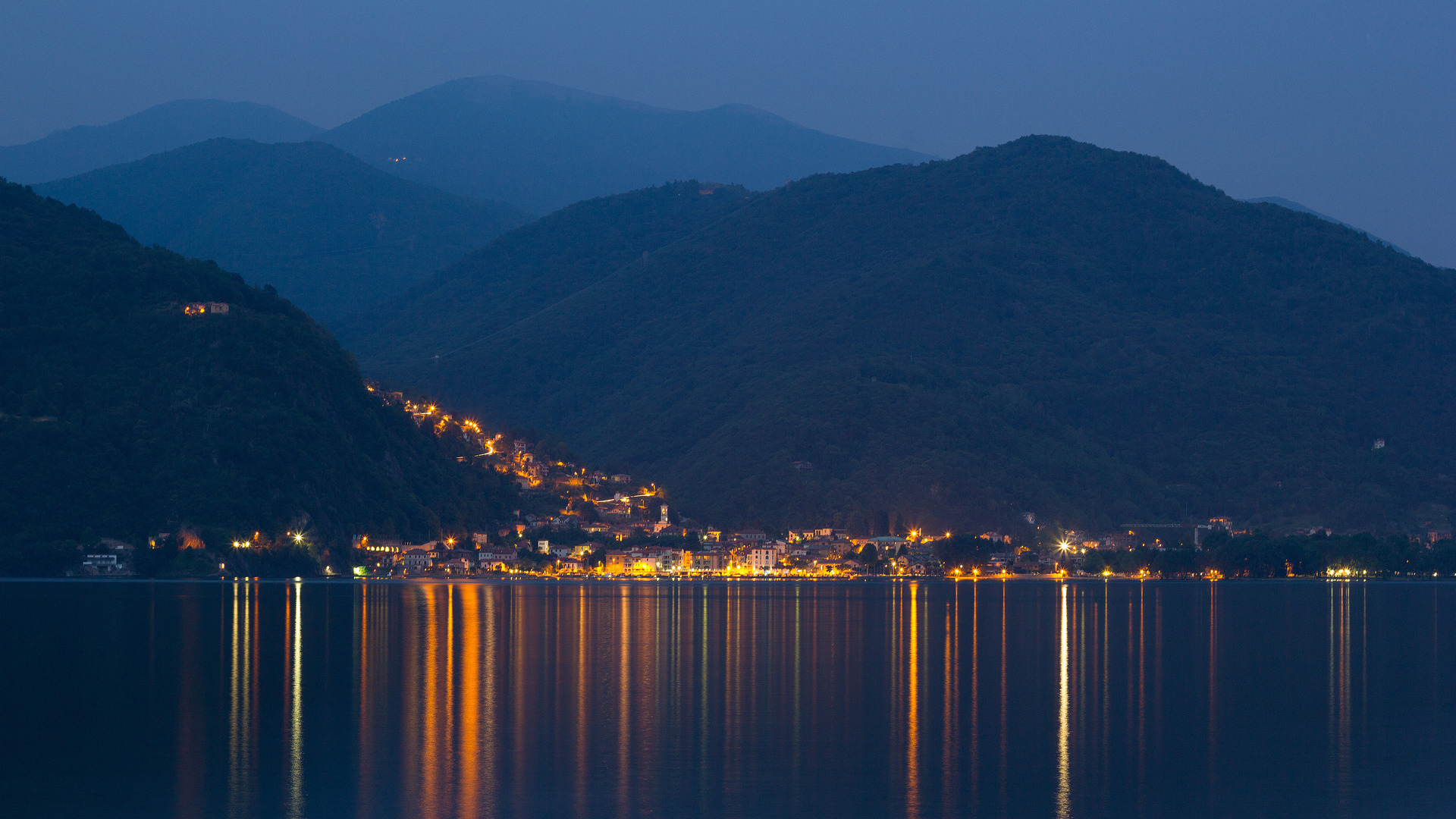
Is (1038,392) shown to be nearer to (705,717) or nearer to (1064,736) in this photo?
(705,717)

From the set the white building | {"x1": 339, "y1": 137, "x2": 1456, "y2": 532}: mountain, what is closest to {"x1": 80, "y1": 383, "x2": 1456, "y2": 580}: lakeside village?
the white building

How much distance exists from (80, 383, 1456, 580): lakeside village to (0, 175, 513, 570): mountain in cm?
1255

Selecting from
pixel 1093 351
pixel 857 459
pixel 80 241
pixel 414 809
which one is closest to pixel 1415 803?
pixel 414 809

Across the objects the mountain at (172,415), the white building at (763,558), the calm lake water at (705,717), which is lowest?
the white building at (763,558)

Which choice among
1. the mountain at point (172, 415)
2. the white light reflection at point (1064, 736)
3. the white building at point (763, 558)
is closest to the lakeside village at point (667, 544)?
the white building at point (763, 558)

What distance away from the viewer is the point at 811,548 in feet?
451

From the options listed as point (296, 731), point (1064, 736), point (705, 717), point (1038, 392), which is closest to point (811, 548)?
point (1038, 392)

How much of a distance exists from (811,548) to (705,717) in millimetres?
105868

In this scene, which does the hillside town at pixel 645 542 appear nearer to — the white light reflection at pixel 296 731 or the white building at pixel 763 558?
the white building at pixel 763 558

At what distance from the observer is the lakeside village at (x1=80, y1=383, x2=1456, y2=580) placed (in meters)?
127

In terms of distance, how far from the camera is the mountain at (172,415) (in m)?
88.1

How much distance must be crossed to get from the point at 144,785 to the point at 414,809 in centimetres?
488

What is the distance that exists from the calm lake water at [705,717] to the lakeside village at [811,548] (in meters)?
61.9

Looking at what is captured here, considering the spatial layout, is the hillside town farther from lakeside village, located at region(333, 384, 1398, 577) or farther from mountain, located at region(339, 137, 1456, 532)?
mountain, located at region(339, 137, 1456, 532)
